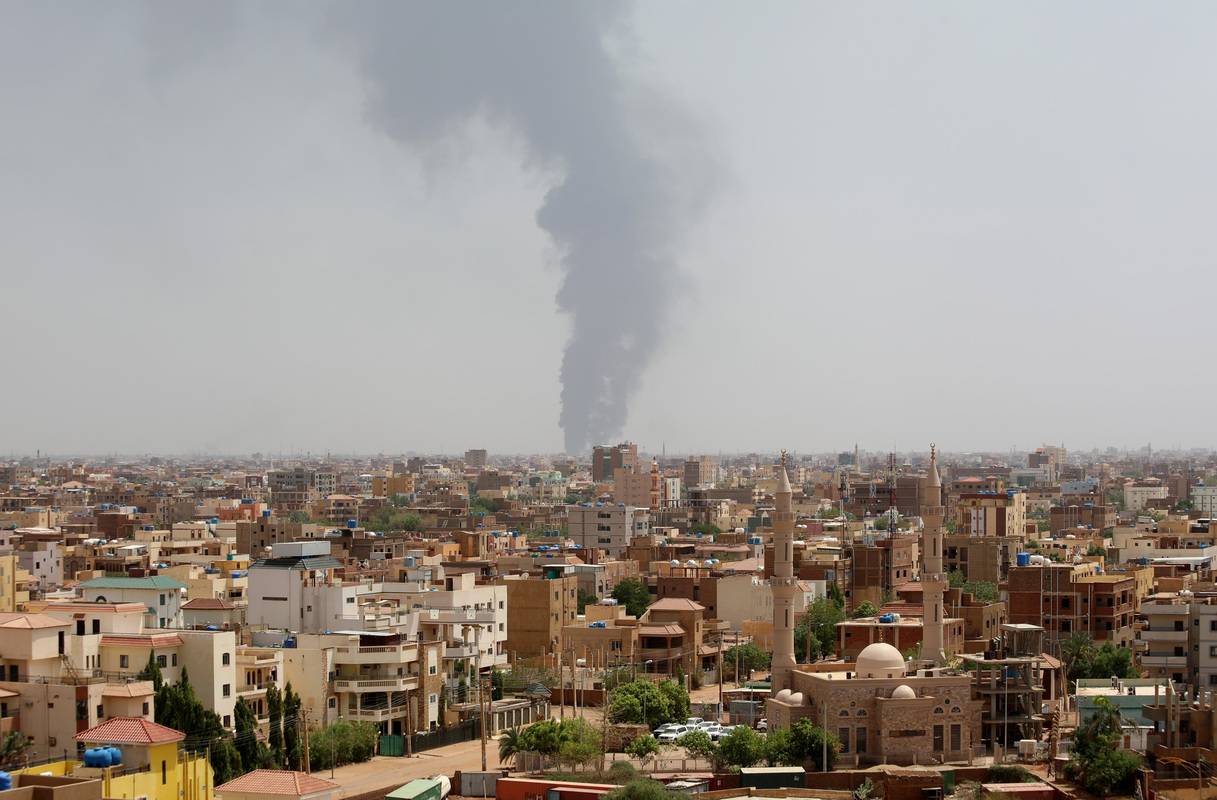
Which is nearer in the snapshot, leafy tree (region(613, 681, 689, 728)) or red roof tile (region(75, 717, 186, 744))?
red roof tile (region(75, 717, 186, 744))

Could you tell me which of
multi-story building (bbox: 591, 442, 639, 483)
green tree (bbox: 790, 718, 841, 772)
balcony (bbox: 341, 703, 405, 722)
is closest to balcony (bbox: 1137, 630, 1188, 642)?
green tree (bbox: 790, 718, 841, 772)

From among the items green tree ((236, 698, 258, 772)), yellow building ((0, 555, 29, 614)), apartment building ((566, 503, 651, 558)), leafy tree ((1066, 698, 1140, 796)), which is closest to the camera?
leafy tree ((1066, 698, 1140, 796))

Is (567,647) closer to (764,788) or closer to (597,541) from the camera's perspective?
(764,788)

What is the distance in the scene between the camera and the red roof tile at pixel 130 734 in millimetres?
25828

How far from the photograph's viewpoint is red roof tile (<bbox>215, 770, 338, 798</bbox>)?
26.7 meters

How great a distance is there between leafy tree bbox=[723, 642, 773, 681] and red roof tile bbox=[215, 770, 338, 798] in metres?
22.0

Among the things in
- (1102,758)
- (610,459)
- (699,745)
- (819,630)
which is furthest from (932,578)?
(610,459)

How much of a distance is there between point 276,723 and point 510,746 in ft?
14.3

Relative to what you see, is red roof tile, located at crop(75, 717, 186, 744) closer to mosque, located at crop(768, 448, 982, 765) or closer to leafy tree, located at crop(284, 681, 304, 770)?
leafy tree, located at crop(284, 681, 304, 770)

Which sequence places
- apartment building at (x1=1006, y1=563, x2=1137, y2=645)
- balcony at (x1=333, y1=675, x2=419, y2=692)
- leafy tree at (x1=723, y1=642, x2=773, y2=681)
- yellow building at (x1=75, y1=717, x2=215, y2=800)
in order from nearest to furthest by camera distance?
1. yellow building at (x1=75, y1=717, x2=215, y2=800)
2. balcony at (x1=333, y1=675, x2=419, y2=692)
3. leafy tree at (x1=723, y1=642, x2=773, y2=681)
4. apartment building at (x1=1006, y1=563, x2=1137, y2=645)

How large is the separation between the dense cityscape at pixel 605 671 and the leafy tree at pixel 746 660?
9cm

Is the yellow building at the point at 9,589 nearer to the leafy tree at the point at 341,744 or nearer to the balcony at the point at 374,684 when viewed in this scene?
Result: the balcony at the point at 374,684

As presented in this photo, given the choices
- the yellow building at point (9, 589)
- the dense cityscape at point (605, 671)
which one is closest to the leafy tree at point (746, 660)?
the dense cityscape at point (605, 671)

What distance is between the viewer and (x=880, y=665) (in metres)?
34.7
